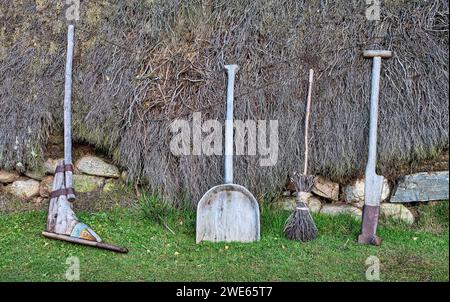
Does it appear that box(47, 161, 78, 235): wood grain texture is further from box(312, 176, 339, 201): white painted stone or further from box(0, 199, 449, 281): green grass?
box(312, 176, 339, 201): white painted stone

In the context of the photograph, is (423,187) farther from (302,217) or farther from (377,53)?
(377,53)

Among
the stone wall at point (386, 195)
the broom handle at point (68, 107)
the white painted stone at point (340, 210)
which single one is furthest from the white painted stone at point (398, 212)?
the broom handle at point (68, 107)

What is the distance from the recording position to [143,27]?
5.17m

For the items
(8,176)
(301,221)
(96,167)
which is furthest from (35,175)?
(301,221)

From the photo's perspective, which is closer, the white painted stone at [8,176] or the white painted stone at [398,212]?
the white painted stone at [398,212]

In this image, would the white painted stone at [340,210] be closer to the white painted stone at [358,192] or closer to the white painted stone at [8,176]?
the white painted stone at [358,192]

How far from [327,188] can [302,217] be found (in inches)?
21.2

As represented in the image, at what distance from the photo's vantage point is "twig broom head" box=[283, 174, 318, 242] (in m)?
4.58

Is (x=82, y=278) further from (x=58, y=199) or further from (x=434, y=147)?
(x=434, y=147)

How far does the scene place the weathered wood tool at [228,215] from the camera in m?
4.61

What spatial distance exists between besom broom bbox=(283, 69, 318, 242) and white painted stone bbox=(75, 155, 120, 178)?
5.88 ft

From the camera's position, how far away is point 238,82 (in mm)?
5000

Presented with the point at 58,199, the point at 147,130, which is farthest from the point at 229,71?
the point at 58,199

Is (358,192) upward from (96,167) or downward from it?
downward
